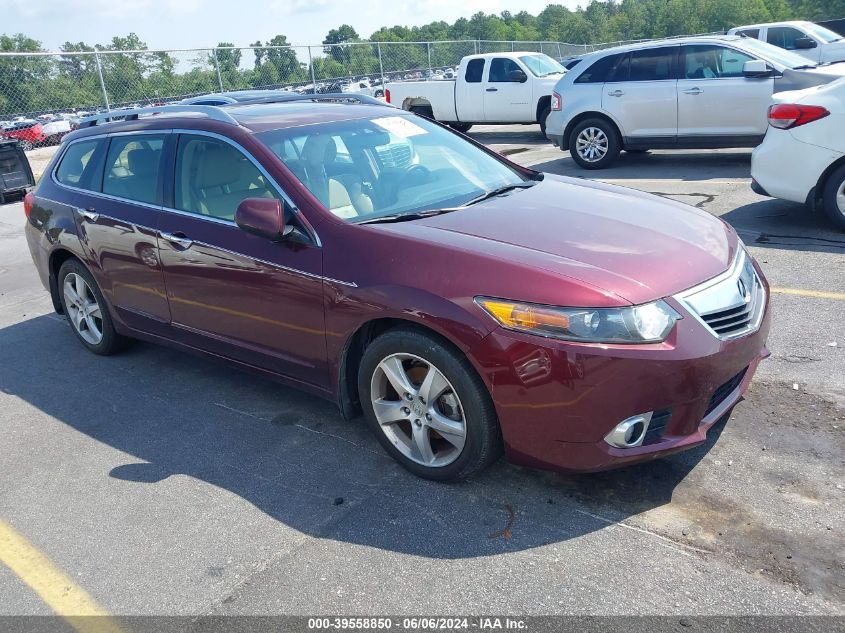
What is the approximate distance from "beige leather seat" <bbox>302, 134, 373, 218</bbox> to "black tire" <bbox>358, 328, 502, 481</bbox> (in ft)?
2.54

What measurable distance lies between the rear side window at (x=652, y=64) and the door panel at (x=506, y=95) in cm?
485

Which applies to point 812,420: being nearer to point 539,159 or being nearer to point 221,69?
point 539,159

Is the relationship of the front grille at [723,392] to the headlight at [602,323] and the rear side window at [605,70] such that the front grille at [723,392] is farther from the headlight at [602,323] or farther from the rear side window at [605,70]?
the rear side window at [605,70]

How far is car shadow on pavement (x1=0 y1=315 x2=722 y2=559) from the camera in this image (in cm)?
327

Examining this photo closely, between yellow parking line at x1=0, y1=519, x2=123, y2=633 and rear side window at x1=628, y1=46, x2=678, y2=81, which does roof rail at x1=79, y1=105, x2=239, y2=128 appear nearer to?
yellow parking line at x1=0, y1=519, x2=123, y2=633

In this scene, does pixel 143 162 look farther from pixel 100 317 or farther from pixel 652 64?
pixel 652 64

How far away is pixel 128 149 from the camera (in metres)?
5.03

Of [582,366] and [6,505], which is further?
[6,505]

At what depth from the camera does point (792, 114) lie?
272 inches

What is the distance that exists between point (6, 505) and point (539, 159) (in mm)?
10964

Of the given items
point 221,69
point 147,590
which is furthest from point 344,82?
point 147,590

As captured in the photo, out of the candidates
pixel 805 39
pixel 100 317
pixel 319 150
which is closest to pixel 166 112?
pixel 319 150

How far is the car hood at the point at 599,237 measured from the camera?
3215 millimetres

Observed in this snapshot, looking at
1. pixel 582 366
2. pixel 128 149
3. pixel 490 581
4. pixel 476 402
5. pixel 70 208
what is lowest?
pixel 490 581
